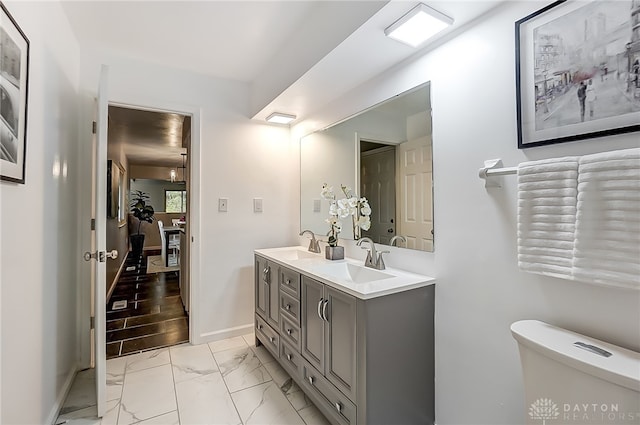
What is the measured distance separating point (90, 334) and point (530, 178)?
303cm

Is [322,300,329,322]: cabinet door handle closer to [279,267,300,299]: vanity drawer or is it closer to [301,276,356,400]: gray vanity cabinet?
[301,276,356,400]: gray vanity cabinet

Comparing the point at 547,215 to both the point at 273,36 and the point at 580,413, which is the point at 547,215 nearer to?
the point at 580,413

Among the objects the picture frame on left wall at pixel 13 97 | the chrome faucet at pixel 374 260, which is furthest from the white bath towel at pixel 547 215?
the picture frame on left wall at pixel 13 97

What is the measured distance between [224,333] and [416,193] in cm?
217

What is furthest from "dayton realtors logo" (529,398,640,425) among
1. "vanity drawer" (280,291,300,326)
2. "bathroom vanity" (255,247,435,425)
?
"vanity drawer" (280,291,300,326)

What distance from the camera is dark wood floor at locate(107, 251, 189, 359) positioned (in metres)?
2.69

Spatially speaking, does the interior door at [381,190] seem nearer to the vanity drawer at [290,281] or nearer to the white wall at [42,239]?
the vanity drawer at [290,281]

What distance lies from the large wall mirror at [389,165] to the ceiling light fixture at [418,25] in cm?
26

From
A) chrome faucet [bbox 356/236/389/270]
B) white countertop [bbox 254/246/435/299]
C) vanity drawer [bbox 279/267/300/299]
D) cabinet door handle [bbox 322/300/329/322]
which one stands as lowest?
Result: cabinet door handle [bbox 322/300/329/322]

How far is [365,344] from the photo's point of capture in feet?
4.44

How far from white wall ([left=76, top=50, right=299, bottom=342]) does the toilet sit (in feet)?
7.63

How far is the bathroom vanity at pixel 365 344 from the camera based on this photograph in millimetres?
1378

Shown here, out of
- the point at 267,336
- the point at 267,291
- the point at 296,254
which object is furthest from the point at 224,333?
the point at 296,254

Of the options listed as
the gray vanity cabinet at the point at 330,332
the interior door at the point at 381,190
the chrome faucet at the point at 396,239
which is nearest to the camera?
the gray vanity cabinet at the point at 330,332
